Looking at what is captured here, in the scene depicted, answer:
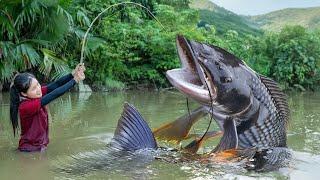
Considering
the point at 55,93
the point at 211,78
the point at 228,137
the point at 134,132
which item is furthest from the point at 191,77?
the point at 55,93

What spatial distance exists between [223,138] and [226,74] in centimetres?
56

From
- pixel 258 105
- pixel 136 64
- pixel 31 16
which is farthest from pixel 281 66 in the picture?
pixel 258 105

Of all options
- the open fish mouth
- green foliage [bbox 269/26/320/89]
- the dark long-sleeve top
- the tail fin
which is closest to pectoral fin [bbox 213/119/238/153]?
the open fish mouth

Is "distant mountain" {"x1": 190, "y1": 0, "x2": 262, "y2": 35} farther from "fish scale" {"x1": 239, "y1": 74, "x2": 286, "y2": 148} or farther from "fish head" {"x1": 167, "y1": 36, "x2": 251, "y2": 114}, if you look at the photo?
"fish head" {"x1": 167, "y1": 36, "x2": 251, "y2": 114}

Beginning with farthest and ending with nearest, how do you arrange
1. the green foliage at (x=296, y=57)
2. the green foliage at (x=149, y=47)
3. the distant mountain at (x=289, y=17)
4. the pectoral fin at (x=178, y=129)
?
1. the distant mountain at (x=289, y=17)
2. the green foliage at (x=296, y=57)
3. the green foliage at (x=149, y=47)
4. the pectoral fin at (x=178, y=129)

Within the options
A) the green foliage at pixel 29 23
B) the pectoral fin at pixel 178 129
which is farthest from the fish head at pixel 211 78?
the green foliage at pixel 29 23

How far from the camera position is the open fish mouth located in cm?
446

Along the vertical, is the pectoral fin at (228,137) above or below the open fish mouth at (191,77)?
below

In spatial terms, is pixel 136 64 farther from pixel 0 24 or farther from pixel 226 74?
pixel 226 74

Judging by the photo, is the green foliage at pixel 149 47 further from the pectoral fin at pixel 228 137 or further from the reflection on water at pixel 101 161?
the pectoral fin at pixel 228 137

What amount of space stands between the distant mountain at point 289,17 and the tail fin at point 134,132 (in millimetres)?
30686

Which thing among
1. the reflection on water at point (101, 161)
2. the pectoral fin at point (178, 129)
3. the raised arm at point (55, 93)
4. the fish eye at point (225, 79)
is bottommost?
the reflection on water at point (101, 161)

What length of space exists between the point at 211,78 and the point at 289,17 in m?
36.0

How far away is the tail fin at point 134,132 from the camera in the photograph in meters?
4.80
